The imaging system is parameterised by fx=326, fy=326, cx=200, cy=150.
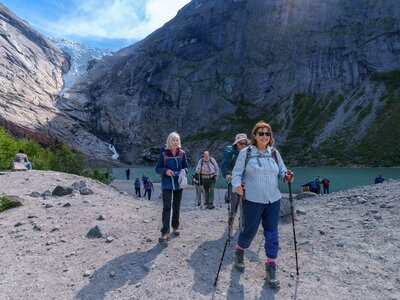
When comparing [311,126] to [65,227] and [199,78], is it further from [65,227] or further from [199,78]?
[65,227]

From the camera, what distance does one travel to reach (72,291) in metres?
6.25

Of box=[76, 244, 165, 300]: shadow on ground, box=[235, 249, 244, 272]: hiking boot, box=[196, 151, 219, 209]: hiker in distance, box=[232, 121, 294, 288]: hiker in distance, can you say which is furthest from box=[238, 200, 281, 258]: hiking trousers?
box=[196, 151, 219, 209]: hiker in distance

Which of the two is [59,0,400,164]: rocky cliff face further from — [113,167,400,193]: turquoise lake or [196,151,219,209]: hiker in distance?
[196,151,219,209]: hiker in distance

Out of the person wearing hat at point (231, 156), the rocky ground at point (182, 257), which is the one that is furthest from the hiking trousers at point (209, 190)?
the person wearing hat at point (231, 156)

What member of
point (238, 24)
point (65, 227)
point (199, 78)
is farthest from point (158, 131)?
point (65, 227)

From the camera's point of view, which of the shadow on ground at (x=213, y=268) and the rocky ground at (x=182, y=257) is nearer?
the shadow on ground at (x=213, y=268)

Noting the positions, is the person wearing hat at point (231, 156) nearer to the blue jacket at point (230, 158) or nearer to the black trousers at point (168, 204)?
the blue jacket at point (230, 158)

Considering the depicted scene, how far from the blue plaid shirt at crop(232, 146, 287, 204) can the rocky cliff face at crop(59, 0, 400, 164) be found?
402 ft

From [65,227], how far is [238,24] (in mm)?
187920

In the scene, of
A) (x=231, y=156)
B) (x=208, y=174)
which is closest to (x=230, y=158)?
(x=231, y=156)

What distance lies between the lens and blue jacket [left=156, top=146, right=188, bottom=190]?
27.7 feet

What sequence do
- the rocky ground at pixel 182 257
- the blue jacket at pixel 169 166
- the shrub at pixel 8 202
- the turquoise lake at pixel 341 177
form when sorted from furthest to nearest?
the turquoise lake at pixel 341 177 → the shrub at pixel 8 202 → the blue jacket at pixel 169 166 → the rocky ground at pixel 182 257

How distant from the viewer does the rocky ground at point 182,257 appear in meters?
6.19

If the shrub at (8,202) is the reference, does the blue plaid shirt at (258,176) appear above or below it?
above
